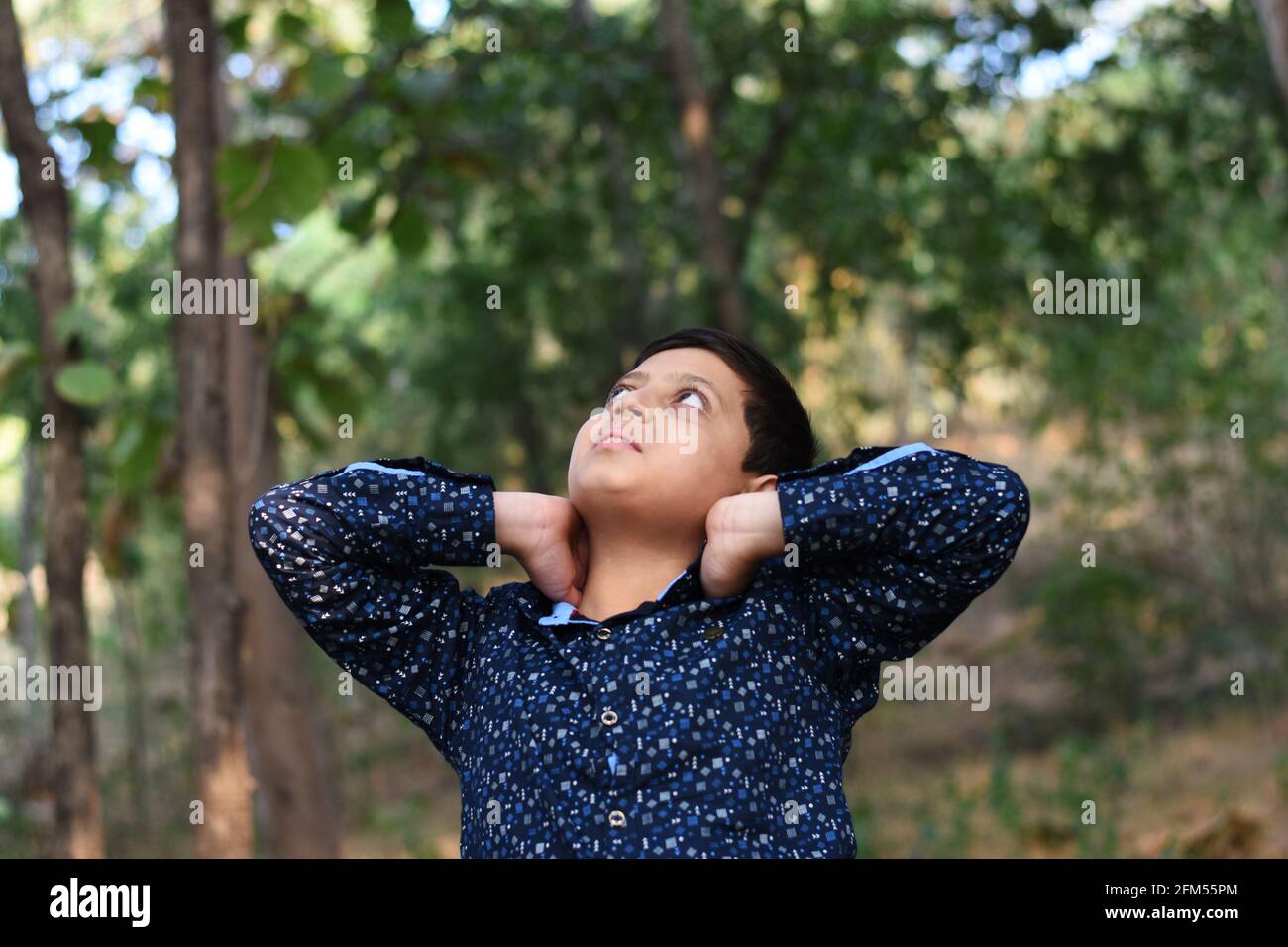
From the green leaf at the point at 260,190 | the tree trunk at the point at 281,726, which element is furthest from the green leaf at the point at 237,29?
the tree trunk at the point at 281,726

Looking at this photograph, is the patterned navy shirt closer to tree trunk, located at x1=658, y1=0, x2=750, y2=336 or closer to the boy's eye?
the boy's eye

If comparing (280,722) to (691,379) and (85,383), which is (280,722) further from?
(691,379)

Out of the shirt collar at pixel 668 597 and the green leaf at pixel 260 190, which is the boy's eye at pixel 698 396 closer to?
the shirt collar at pixel 668 597

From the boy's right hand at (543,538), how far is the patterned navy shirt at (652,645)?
0.08 feet

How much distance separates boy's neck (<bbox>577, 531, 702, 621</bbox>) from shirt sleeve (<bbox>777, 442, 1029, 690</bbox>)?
154 mm

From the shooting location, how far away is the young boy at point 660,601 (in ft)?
5.28

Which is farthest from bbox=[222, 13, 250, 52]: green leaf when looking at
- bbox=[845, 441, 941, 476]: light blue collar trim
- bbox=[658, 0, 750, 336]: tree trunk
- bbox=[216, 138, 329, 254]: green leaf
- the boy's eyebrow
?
bbox=[845, 441, 941, 476]: light blue collar trim

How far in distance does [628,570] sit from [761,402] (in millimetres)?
275

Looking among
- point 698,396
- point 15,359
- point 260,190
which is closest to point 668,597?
point 698,396

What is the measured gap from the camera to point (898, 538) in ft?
5.63

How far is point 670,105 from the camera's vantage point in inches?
275

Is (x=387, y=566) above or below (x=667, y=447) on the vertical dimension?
below

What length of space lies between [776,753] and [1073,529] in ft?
30.1

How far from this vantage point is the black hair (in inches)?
73.3
